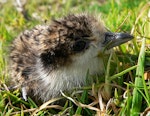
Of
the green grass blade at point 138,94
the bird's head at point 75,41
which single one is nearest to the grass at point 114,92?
A: the green grass blade at point 138,94

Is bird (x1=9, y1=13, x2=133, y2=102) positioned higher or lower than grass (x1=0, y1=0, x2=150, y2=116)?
higher

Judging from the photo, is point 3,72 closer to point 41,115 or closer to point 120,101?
point 41,115

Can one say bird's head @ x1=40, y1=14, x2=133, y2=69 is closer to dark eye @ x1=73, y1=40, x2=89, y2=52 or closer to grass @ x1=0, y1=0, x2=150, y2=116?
dark eye @ x1=73, y1=40, x2=89, y2=52

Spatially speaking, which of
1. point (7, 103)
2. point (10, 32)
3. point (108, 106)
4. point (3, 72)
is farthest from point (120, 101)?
point (10, 32)

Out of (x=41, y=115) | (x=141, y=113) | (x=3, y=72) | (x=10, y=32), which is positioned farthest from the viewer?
(x=10, y=32)

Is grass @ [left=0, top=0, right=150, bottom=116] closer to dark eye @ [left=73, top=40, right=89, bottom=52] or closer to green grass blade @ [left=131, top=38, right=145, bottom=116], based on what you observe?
green grass blade @ [left=131, top=38, right=145, bottom=116]

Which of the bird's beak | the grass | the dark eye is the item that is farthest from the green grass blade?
the dark eye

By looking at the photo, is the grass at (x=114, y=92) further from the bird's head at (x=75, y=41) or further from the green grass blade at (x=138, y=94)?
the bird's head at (x=75, y=41)

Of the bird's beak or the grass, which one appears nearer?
the grass

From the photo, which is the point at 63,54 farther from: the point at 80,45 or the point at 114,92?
the point at 114,92
